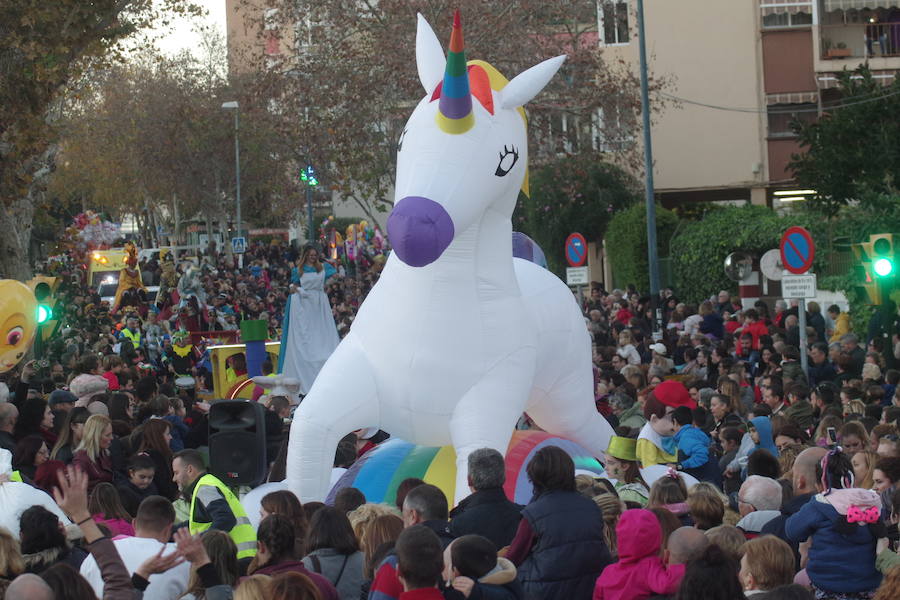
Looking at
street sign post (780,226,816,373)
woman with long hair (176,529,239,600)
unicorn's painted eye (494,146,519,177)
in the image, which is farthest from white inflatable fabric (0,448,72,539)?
street sign post (780,226,816,373)

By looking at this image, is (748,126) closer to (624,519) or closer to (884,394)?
(884,394)

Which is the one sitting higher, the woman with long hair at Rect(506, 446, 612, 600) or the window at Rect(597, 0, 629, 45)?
the window at Rect(597, 0, 629, 45)

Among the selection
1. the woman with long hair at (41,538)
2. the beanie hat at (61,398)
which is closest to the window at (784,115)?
the beanie hat at (61,398)

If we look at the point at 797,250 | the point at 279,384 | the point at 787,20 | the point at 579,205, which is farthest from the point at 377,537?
the point at 787,20

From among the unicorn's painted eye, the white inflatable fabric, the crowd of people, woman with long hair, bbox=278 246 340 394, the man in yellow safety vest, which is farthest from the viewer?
woman with long hair, bbox=278 246 340 394

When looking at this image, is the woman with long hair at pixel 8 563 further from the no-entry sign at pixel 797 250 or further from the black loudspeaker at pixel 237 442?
the no-entry sign at pixel 797 250

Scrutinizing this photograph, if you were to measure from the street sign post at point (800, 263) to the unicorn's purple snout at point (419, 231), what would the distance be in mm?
6762

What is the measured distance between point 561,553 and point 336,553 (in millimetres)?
971

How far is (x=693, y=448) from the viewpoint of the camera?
9281mm

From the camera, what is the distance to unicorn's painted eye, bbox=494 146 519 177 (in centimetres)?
851

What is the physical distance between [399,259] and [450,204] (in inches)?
17.3

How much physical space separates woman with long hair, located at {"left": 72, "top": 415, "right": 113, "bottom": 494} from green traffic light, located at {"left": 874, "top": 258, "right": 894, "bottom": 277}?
8.80m

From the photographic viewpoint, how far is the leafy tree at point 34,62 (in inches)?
656

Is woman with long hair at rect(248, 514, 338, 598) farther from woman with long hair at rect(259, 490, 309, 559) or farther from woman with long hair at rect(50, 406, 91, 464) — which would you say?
woman with long hair at rect(50, 406, 91, 464)
